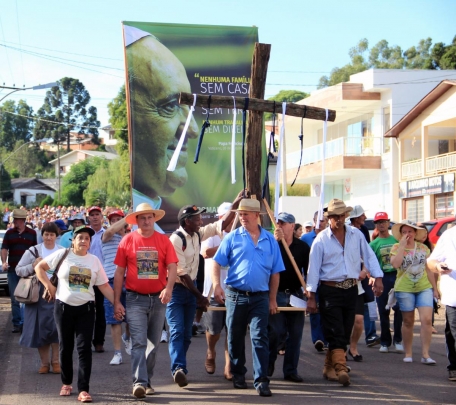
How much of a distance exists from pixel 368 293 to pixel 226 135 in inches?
149

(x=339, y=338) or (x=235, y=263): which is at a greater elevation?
(x=235, y=263)

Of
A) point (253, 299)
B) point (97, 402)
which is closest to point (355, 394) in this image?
point (253, 299)

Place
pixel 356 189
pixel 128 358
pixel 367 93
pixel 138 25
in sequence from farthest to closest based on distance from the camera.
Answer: pixel 356 189
pixel 367 93
pixel 138 25
pixel 128 358

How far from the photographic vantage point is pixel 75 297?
26.6 ft

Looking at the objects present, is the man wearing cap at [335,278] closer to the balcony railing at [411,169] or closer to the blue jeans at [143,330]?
the blue jeans at [143,330]

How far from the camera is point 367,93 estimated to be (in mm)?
37531

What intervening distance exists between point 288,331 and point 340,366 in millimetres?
746

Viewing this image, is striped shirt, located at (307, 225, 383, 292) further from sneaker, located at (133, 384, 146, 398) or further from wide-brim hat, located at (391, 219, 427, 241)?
sneaker, located at (133, 384, 146, 398)

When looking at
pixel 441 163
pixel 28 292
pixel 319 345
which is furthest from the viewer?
pixel 441 163

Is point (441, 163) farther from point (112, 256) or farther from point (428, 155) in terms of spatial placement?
point (112, 256)

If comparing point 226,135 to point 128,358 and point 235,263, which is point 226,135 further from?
point 235,263

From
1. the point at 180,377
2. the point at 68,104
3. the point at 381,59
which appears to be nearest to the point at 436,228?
the point at 180,377

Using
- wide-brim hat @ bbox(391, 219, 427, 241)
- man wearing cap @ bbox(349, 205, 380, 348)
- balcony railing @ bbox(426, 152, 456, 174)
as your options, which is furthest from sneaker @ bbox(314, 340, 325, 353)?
balcony railing @ bbox(426, 152, 456, 174)

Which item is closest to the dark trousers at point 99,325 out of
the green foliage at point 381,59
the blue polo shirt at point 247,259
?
the blue polo shirt at point 247,259
